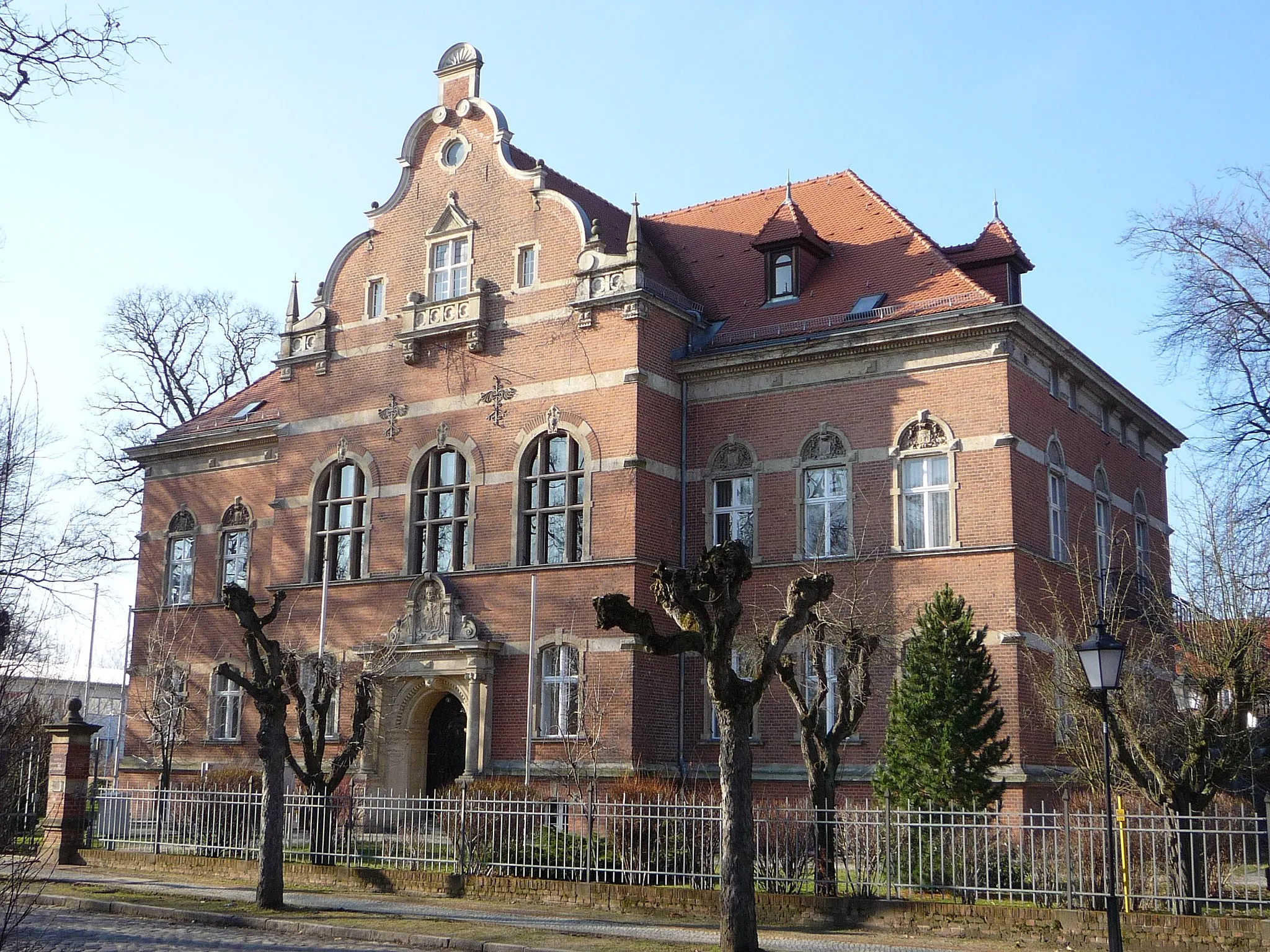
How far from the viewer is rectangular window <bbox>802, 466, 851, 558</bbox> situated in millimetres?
24938

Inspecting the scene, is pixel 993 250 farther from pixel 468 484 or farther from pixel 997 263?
pixel 468 484

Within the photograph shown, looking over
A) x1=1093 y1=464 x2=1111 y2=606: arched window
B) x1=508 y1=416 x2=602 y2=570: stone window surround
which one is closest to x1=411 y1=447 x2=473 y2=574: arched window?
x1=508 y1=416 x2=602 y2=570: stone window surround

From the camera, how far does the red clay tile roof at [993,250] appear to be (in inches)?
1025

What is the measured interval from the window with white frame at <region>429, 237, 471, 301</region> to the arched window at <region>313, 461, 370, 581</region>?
438 centimetres

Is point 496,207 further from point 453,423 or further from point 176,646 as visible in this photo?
point 176,646

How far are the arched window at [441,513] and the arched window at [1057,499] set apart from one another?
1160 cm

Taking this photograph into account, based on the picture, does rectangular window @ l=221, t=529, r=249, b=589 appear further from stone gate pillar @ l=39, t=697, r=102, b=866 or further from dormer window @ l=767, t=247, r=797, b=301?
dormer window @ l=767, t=247, r=797, b=301

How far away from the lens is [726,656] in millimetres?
13258

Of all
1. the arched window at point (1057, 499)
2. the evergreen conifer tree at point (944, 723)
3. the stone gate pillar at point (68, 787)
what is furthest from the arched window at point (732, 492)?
the stone gate pillar at point (68, 787)

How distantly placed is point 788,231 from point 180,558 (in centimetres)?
1805

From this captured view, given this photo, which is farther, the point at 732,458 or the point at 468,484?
the point at 468,484

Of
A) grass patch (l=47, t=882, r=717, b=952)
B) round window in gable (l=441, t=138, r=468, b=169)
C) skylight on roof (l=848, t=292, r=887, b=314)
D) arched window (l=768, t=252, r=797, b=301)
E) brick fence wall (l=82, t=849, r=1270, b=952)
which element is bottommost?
grass patch (l=47, t=882, r=717, b=952)

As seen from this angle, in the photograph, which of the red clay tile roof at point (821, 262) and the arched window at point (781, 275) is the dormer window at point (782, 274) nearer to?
the arched window at point (781, 275)

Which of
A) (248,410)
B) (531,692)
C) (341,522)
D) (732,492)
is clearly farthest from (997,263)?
(248,410)
